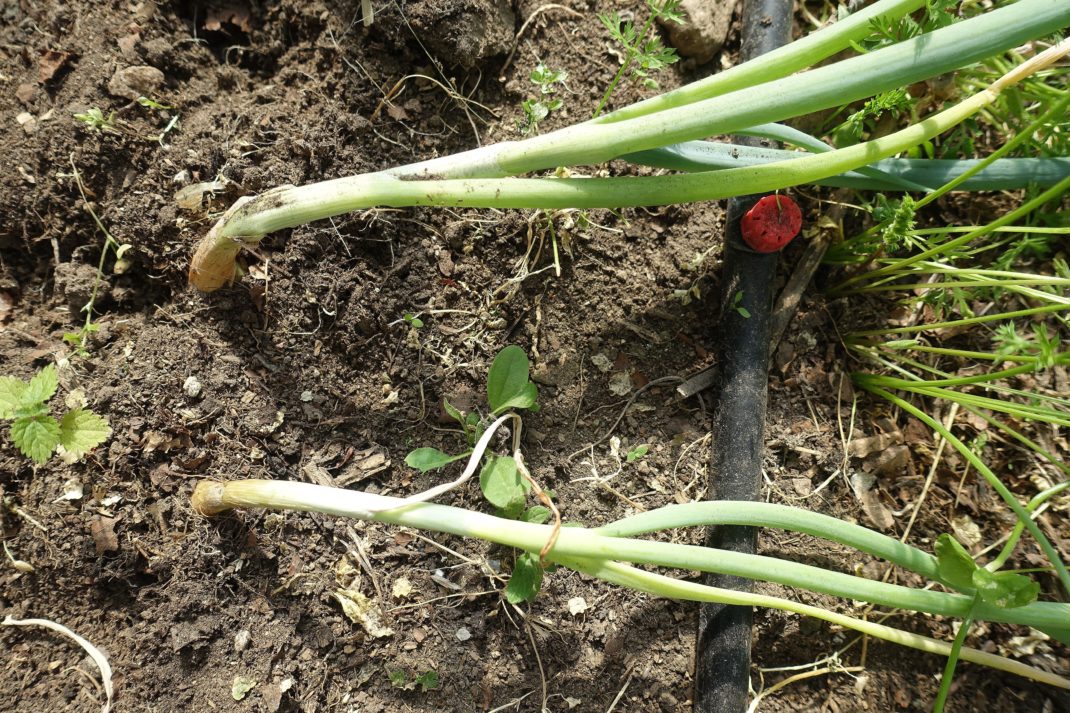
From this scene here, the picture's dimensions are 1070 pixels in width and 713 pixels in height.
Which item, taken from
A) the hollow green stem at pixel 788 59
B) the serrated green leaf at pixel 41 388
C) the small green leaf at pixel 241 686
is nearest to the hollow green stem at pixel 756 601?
the small green leaf at pixel 241 686

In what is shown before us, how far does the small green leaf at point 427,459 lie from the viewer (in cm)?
117

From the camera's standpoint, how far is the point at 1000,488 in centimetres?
106

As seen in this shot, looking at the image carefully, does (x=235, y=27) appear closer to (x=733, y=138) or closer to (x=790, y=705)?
(x=733, y=138)

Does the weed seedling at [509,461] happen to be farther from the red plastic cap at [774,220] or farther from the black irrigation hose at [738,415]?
the red plastic cap at [774,220]

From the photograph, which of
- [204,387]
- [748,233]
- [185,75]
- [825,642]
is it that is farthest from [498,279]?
[825,642]

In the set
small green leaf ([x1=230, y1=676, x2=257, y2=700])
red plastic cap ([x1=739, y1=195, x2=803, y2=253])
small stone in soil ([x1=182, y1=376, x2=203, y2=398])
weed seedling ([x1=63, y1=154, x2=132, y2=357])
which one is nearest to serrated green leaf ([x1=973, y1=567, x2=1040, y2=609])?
red plastic cap ([x1=739, y1=195, x2=803, y2=253])

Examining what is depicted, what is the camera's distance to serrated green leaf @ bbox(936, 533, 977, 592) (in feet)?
3.36

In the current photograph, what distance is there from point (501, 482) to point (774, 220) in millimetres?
737

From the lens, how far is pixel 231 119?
129 centimetres

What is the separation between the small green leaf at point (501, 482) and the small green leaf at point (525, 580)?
11 centimetres

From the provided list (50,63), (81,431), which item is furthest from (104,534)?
(50,63)

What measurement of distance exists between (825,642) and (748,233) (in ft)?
2.79

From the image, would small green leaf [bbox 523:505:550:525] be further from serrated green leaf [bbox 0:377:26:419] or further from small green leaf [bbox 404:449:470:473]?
serrated green leaf [bbox 0:377:26:419]

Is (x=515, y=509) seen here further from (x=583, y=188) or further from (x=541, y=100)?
(x=541, y=100)
